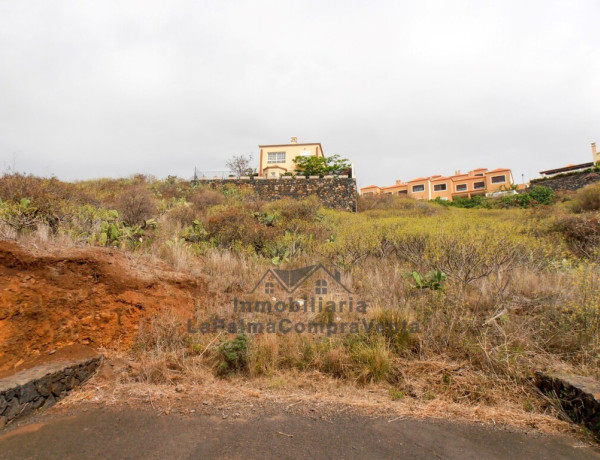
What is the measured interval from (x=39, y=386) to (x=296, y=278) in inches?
180

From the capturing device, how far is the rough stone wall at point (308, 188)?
2031 cm

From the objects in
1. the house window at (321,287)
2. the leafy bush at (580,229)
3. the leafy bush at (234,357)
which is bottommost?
the leafy bush at (234,357)

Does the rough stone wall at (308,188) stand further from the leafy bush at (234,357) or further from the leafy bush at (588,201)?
the leafy bush at (234,357)

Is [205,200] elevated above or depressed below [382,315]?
above

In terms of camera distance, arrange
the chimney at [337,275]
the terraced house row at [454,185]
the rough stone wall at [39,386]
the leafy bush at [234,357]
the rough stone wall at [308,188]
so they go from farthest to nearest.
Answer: the terraced house row at [454,185]
the rough stone wall at [308,188]
the chimney at [337,275]
the leafy bush at [234,357]
the rough stone wall at [39,386]

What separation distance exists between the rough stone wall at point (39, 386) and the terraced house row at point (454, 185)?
40690 mm

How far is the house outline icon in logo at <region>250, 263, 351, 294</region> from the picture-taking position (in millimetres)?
6430

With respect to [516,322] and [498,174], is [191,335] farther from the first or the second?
[498,174]

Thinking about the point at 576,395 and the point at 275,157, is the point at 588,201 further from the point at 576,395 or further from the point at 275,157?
the point at 275,157

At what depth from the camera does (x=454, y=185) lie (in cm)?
4512

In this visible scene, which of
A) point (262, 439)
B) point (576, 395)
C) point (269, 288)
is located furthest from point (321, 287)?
point (576, 395)

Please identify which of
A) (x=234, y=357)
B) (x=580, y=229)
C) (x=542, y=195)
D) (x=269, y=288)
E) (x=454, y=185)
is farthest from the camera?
(x=454, y=185)

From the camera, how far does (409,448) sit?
8.87 feet

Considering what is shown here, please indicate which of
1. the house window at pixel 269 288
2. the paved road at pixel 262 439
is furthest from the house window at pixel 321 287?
the paved road at pixel 262 439
